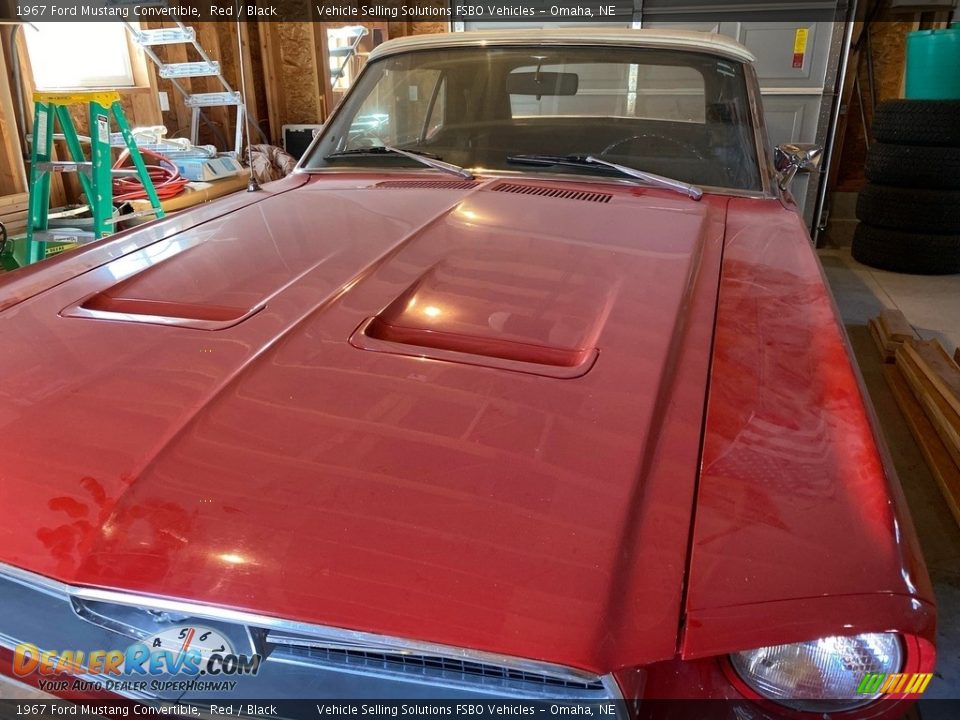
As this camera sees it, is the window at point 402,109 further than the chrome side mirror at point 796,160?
Yes

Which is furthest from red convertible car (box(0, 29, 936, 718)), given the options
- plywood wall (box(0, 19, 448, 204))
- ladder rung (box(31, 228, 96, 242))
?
plywood wall (box(0, 19, 448, 204))

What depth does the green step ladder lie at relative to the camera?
14.1 ft

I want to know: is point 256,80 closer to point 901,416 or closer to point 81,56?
point 81,56

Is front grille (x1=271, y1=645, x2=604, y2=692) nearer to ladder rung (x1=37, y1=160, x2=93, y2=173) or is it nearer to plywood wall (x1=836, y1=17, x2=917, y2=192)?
ladder rung (x1=37, y1=160, x2=93, y2=173)

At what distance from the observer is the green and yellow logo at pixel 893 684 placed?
0.82 m

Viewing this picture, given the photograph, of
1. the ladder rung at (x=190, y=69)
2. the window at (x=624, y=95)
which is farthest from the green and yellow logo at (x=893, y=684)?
the ladder rung at (x=190, y=69)

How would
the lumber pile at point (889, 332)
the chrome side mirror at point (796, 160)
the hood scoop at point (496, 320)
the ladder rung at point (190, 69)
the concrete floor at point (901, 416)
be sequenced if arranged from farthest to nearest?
the ladder rung at point (190, 69), the lumber pile at point (889, 332), the chrome side mirror at point (796, 160), the concrete floor at point (901, 416), the hood scoop at point (496, 320)

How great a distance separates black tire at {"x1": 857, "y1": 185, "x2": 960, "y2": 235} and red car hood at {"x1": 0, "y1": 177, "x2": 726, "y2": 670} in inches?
166

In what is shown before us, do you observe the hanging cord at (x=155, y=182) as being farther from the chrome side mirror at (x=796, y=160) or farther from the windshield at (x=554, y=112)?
the chrome side mirror at (x=796, y=160)

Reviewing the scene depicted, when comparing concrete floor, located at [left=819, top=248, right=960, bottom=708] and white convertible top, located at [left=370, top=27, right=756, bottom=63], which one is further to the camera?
white convertible top, located at [left=370, top=27, right=756, bottom=63]

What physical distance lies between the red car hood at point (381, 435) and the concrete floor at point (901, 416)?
1.26 metres

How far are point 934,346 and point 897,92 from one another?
3848 mm

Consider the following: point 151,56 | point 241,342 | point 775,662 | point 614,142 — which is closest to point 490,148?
point 614,142

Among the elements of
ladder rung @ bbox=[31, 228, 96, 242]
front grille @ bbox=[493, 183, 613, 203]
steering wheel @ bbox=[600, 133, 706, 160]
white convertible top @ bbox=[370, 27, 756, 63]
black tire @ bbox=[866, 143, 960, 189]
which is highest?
white convertible top @ bbox=[370, 27, 756, 63]
